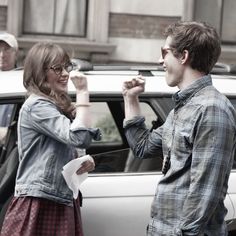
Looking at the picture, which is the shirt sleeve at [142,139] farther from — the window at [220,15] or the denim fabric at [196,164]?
the window at [220,15]

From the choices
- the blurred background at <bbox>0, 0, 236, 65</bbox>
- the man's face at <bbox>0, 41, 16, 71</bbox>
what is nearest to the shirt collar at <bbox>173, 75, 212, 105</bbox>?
the man's face at <bbox>0, 41, 16, 71</bbox>

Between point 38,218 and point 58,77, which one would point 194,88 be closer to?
point 58,77

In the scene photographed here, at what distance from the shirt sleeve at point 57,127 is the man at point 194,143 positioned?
0.36 metres

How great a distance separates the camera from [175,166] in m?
2.87

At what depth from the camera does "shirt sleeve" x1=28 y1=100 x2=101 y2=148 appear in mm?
3189

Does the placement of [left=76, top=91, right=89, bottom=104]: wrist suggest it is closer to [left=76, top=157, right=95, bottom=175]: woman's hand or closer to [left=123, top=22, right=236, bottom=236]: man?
[left=76, top=157, right=95, bottom=175]: woman's hand

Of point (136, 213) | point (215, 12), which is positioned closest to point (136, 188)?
point (136, 213)

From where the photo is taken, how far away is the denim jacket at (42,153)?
10.8 ft

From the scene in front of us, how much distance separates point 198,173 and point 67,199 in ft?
2.71

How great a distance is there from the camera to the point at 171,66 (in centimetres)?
296

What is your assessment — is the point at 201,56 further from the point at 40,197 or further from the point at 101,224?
the point at 101,224

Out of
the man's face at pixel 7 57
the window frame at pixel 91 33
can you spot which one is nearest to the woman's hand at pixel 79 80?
the man's face at pixel 7 57

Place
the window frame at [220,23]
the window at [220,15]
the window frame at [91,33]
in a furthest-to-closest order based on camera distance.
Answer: the window at [220,15], the window frame at [220,23], the window frame at [91,33]

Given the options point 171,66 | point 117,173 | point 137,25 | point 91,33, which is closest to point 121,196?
point 117,173
